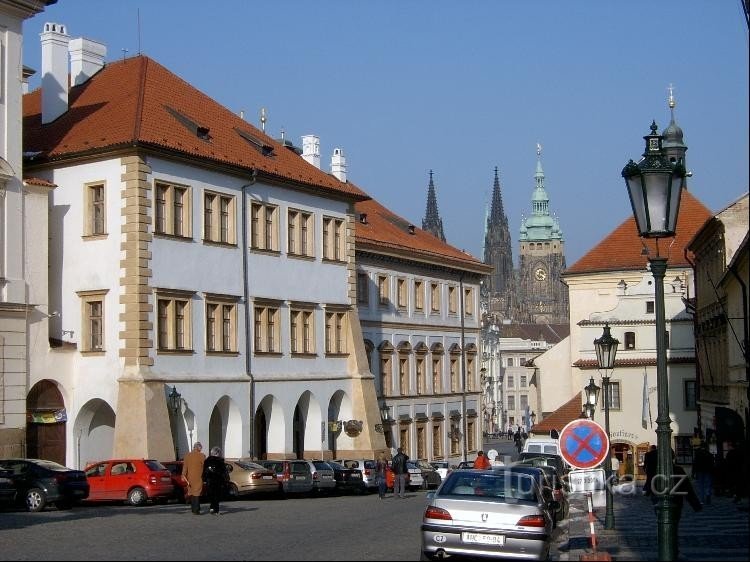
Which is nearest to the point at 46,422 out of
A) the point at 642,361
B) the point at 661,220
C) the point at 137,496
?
the point at 137,496

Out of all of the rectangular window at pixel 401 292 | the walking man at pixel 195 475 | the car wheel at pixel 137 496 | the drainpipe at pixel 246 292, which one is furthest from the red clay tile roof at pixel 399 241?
the walking man at pixel 195 475

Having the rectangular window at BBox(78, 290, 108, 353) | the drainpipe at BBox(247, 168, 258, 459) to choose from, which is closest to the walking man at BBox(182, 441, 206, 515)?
the rectangular window at BBox(78, 290, 108, 353)

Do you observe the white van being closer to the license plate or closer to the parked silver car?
the parked silver car

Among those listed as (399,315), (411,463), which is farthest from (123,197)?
(399,315)

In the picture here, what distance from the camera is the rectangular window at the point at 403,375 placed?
213ft

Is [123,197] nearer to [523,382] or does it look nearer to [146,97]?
[146,97]

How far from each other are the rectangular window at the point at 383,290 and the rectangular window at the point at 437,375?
7.02 m

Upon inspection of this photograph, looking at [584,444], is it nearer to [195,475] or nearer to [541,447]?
[195,475]

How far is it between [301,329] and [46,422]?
41.5 feet

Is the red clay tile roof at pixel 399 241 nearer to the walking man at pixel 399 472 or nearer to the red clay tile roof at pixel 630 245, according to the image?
the red clay tile roof at pixel 630 245

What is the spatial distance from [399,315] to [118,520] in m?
38.4

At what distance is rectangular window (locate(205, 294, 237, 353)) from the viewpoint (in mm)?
46750

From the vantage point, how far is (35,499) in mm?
32188

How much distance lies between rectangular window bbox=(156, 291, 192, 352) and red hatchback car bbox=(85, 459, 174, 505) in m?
8.23
